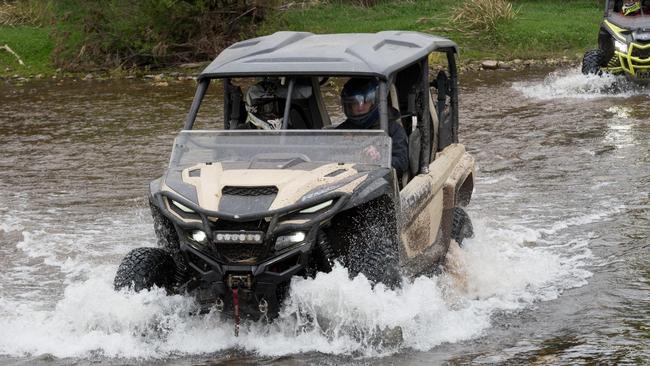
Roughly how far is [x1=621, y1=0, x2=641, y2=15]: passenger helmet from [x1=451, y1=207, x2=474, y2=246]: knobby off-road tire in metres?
10.6

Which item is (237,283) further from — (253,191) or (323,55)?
(323,55)

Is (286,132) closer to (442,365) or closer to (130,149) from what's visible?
(442,365)

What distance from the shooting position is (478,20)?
2667 centimetres

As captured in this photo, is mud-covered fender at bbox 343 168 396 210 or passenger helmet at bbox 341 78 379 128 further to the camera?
passenger helmet at bbox 341 78 379 128

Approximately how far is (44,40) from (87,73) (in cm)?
292

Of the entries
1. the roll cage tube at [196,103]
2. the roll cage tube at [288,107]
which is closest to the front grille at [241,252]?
the roll cage tube at [288,107]

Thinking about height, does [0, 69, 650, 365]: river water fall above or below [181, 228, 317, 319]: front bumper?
below

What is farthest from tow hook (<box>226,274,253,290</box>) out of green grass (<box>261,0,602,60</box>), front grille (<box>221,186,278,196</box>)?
green grass (<box>261,0,602,60</box>)

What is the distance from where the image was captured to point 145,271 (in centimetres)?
716

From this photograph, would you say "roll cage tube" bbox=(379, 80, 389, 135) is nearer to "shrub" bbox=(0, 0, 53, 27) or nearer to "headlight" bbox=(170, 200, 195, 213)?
"headlight" bbox=(170, 200, 195, 213)

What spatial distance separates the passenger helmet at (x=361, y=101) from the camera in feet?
26.1

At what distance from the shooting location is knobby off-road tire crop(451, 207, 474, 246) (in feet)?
30.4

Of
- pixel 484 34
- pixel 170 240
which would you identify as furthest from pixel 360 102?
pixel 484 34

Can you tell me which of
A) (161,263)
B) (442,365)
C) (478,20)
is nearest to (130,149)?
(161,263)
